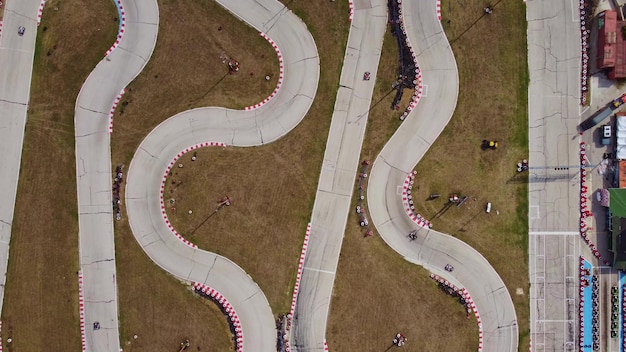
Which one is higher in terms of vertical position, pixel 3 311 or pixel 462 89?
pixel 462 89

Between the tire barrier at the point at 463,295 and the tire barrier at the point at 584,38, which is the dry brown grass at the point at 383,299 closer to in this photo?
the tire barrier at the point at 463,295

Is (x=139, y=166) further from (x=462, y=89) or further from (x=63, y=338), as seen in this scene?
(x=462, y=89)

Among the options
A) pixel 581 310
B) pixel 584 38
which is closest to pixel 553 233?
pixel 581 310

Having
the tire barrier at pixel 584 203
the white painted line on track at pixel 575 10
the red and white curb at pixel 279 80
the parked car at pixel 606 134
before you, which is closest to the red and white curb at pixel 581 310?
the tire barrier at pixel 584 203

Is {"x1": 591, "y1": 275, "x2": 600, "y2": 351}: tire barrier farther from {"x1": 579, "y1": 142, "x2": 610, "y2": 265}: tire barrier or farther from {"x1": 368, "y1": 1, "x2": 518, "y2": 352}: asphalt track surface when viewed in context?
{"x1": 368, "y1": 1, "x2": 518, "y2": 352}: asphalt track surface

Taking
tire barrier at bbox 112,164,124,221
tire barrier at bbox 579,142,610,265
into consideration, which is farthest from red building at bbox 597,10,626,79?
tire barrier at bbox 112,164,124,221

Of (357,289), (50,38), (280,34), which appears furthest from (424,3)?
(50,38)
